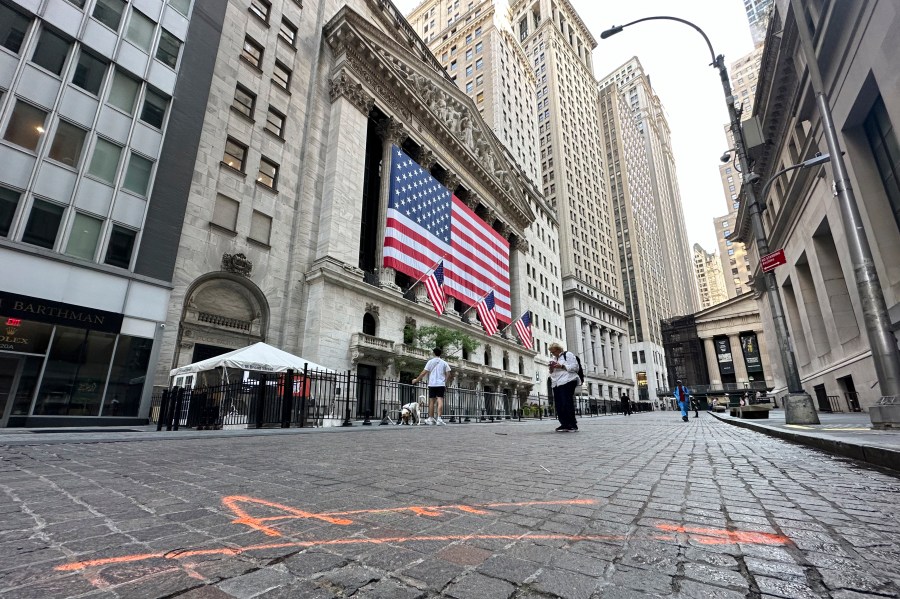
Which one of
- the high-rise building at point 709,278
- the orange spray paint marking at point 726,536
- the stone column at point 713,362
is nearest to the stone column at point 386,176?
the orange spray paint marking at point 726,536

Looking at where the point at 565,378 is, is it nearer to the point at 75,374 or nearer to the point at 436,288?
the point at 75,374

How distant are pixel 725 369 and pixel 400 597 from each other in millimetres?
91498

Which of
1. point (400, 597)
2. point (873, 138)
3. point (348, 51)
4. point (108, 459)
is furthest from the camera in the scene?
point (348, 51)

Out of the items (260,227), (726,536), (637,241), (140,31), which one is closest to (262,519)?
(726,536)

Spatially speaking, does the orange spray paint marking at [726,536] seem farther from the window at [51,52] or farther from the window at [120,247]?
the window at [51,52]

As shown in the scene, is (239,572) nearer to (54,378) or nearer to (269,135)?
(54,378)

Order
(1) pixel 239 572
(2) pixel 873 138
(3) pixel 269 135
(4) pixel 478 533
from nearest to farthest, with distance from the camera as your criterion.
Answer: (1) pixel 239 572, (4) pixel 478 533, (2) pixel 873 138, (3) pixel 269 135

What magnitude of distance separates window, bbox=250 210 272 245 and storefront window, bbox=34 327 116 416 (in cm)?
872

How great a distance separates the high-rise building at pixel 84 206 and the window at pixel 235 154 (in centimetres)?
283

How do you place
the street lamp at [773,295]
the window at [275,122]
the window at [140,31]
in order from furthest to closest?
1. the window at [275,122]
2. the window at [140,31]
3. the street lamp at [773,295]

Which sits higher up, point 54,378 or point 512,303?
point 512,303

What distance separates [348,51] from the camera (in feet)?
94.1

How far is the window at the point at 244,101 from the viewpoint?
22.8m

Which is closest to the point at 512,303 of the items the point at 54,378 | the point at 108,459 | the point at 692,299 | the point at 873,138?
the point at 873,138
